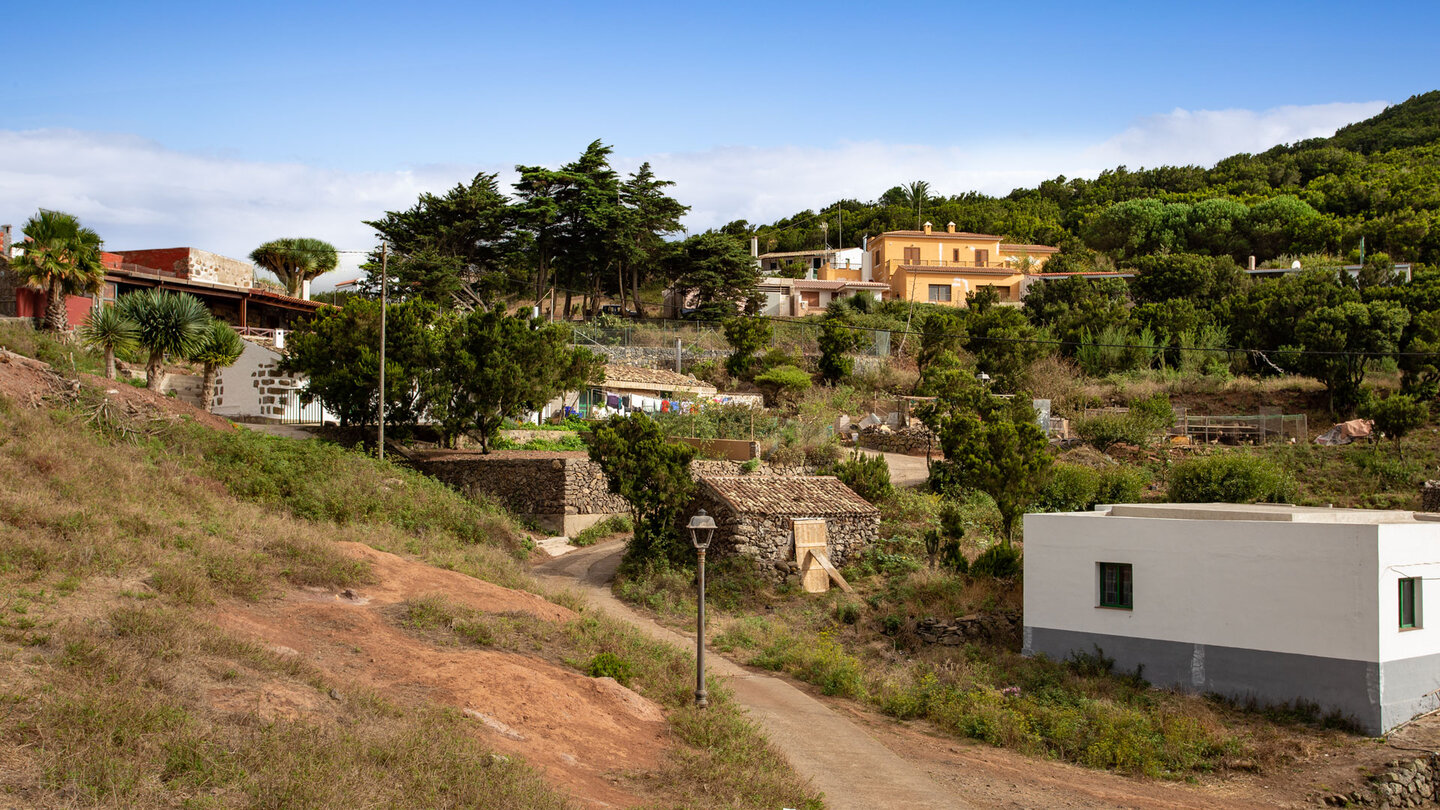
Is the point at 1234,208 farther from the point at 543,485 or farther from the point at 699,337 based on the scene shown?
the point at 543,485

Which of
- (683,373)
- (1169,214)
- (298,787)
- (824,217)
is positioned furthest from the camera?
(824,217)

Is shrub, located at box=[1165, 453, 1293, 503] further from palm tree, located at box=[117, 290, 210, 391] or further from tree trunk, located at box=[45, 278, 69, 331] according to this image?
tree trunk, located at box=[45, 278, 69, 331]

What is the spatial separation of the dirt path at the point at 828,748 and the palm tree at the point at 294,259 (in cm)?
4103

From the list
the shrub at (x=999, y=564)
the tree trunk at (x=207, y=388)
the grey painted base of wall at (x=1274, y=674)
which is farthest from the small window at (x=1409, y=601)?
the tree trunk at (x=207, y=388)

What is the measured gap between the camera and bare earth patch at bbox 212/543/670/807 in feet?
34.0

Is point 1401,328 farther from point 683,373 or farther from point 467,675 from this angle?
point 467,675

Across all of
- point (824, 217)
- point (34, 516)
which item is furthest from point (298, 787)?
point (824, 217)

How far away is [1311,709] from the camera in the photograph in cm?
1648

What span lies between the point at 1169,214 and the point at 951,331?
34.5 meters

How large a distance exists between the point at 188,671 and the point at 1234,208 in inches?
3026

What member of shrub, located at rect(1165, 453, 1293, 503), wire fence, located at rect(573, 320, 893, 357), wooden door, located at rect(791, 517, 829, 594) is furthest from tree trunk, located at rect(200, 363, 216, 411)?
shrub, located at rect(1165, 453, 1293, 503)

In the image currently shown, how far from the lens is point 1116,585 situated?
19062mm

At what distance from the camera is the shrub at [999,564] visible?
2305 cm

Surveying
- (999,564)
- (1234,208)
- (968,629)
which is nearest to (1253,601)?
(968,629)
